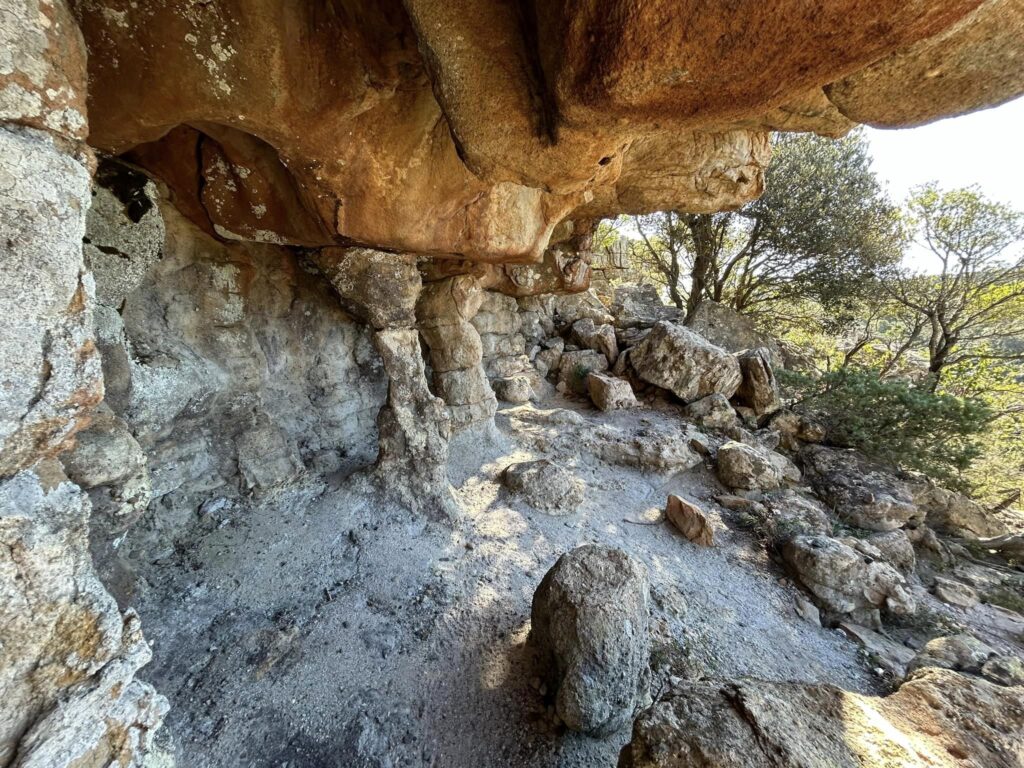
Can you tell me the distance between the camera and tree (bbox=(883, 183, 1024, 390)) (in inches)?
290

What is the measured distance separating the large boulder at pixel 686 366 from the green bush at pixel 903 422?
1.72 meters

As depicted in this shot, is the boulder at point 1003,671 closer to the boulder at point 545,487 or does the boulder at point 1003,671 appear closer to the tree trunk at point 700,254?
the boulder at point 545,487

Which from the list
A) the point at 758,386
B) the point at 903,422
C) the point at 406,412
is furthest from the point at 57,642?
the point at 903,422

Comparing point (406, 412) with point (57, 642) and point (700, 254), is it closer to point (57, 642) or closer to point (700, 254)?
point (57, 642)

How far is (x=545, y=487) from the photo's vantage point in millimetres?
4980

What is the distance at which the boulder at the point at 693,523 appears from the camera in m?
4.77

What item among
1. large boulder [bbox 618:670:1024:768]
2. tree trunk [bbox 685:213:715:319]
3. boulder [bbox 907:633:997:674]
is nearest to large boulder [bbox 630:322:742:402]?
tree trunk [bbox 685:213:715:319]

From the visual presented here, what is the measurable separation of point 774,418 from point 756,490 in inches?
90.3

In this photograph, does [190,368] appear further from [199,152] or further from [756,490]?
[756,490]

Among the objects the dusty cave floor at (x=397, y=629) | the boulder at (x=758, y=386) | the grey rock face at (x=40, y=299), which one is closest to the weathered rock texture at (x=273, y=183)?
the grey rock face at (x=40, y=299)

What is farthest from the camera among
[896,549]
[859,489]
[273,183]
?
[859,489]

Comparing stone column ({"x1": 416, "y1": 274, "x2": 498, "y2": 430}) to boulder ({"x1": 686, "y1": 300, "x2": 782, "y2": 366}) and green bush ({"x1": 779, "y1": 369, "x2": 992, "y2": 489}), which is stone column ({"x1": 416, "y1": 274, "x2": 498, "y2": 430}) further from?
boulder ({"x1": 686, "y1": 300, "x2": 782, "y2": 366})

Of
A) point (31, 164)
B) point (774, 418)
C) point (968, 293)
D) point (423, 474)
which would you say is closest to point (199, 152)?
point (31, 164)

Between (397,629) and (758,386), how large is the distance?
7.64 m
